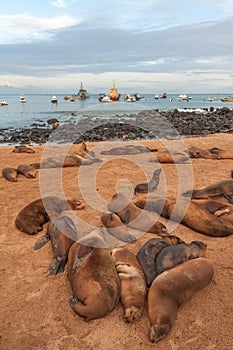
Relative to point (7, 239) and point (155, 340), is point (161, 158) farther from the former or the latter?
point (155, 340)

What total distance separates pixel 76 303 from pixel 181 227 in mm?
2228

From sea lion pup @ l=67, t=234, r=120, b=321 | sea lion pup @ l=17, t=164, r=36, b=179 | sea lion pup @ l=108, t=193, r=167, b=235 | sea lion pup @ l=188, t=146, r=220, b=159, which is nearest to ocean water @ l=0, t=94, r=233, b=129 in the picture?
sea lion pup @ l=17, t=164, r=36, b=179

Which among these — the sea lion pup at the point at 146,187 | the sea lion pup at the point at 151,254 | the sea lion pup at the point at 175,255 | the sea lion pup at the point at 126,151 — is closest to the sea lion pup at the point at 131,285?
the sea lion pup at the point at 151,254

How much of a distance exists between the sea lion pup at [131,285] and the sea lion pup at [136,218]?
0.97 meters

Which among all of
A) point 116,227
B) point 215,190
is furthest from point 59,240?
point 215,190

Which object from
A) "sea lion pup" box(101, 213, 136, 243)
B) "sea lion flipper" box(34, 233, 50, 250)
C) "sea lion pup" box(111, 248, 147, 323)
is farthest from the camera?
"sea lion pup" box(101, 213, 136, 243)

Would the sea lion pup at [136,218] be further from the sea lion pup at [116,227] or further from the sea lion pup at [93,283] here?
the sea lion pup at [93,283]

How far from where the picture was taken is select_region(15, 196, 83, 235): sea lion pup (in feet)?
15.4

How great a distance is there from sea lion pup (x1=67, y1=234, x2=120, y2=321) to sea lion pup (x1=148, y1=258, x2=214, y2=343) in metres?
0.39

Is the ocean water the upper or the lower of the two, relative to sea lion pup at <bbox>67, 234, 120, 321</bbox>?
lower

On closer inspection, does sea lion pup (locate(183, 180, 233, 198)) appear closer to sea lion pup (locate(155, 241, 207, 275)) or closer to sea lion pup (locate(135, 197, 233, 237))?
sea lion pup (locate(135, 197, 233, 237))

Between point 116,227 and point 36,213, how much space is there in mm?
1365

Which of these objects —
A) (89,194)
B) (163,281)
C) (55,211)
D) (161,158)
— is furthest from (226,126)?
(163,281)

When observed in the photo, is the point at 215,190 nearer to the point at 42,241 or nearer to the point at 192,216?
the point at 192,216
